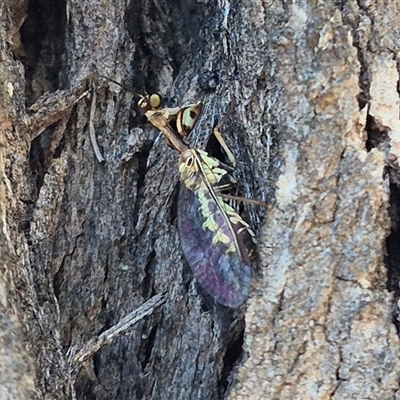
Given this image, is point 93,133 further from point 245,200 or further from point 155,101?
point 245,200

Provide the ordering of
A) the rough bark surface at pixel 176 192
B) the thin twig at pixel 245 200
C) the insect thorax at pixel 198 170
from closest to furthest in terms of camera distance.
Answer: the rough bark surface at pixel 176 192, the thin twig at pixel 245 200, the insect thorax at pixel 198 170

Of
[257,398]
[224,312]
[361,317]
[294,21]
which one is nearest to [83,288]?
[224,312]

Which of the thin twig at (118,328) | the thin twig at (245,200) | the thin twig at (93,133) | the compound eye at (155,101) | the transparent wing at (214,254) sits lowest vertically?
the thin twig at (118,328)

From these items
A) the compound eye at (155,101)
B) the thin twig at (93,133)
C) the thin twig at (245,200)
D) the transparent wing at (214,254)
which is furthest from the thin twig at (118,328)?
the compound eye at (155,101)

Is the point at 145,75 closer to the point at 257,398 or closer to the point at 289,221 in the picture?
the point at 289,221

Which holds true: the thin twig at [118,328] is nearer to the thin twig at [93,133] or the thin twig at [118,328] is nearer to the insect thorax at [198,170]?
the insect thorax at [198,170]

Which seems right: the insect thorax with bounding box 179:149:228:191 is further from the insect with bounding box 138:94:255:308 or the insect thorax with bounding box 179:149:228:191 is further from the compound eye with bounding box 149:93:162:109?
the compound eye with bounding box 149:93:162:109
